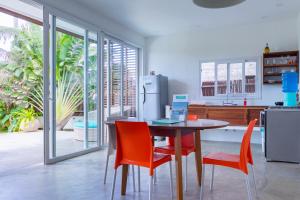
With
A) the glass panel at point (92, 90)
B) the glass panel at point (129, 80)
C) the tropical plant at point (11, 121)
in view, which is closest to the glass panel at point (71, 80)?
the glass panel at point (92, 90)

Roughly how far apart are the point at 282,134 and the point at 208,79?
268 cm

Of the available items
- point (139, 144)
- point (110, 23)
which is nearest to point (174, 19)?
point (110, 23)

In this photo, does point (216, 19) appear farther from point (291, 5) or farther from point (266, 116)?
point (266, 116)

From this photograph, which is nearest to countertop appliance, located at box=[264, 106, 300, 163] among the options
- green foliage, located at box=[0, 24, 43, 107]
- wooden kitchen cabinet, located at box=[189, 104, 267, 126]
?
wooden kitchen cabinet, located at box=[189, 104, 267, 126]

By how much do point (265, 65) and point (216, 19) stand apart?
1.56 m

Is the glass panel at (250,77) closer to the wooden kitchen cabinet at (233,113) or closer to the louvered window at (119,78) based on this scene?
the wooden kitchen cabinet at (233,113)

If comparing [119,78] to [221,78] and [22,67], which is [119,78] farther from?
[22,67]

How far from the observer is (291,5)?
482 cm

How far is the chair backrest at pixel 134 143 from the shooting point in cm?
223

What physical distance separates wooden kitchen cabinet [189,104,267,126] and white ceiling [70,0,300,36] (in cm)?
205

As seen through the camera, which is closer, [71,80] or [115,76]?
[71,80]

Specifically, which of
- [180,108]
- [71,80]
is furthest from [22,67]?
[180,108]

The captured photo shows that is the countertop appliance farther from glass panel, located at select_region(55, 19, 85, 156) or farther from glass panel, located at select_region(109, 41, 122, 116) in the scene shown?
glass panel, located at select_region(55, 19, 85, 156)

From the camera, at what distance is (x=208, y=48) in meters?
6.51
